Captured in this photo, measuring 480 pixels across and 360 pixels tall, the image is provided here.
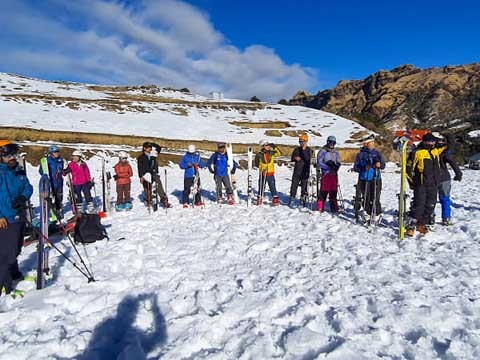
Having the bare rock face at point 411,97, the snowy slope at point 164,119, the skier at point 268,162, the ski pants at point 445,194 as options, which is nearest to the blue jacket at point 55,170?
the skier at point 268,162

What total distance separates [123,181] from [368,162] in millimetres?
7610

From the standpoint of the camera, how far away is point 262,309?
4.36 meters

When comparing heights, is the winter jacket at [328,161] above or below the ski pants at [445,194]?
above

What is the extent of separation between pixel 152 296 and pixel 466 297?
4.21 m

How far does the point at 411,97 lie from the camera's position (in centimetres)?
12444

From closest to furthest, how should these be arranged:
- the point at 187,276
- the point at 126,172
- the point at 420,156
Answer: the point at 187,276, the point at 420,156, the point at 126,172

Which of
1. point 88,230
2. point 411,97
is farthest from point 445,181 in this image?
point 411,97

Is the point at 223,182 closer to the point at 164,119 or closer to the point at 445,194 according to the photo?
the point at 445,194

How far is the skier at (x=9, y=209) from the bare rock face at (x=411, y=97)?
3857 inches

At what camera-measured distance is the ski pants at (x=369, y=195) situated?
338 inches

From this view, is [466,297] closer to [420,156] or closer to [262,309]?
[262,309]

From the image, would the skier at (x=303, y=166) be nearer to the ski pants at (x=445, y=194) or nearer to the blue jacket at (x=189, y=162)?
the blue jacket at (x=189, y=162)

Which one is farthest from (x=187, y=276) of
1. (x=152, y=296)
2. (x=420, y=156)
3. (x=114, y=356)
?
(x=420, y=156)

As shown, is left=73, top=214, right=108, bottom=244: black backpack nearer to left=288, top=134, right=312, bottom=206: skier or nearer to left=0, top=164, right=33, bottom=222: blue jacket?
left=0, top=164, right=33, bottom=222: blue jacket
